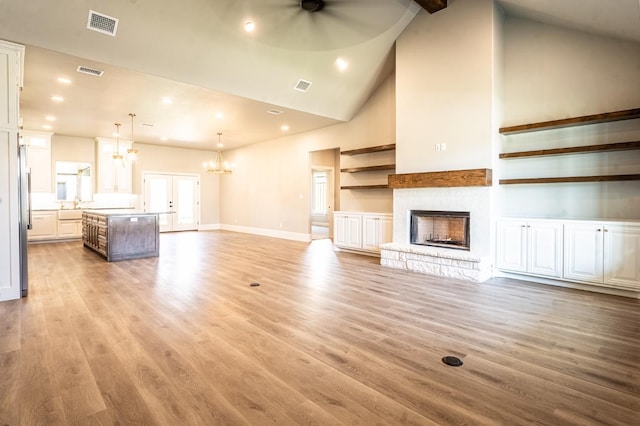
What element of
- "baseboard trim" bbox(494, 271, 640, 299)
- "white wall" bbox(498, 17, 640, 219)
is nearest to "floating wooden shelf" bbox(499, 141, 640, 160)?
"white wall" bbox(498, 17, 640, 219)

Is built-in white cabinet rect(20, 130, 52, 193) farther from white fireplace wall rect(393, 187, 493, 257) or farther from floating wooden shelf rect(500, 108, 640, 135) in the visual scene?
floating wooden shelf rect(500, 108, 640, 135)

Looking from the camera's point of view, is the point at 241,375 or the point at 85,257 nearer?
the point at 241,375

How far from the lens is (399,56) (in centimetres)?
616

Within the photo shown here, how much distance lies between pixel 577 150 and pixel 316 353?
453cm

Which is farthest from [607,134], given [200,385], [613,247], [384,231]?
[200,385]

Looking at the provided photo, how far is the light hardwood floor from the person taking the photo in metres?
1.96

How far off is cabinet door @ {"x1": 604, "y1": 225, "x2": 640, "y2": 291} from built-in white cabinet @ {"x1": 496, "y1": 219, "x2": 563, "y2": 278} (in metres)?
0.49

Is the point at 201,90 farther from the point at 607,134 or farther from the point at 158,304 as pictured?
the point at 607,134

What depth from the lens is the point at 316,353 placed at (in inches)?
105

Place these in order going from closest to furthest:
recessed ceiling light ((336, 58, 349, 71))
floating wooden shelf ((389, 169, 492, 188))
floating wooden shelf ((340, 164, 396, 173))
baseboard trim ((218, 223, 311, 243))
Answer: floating wooden shelf ((389, 169, 492, 188)) → recessed ceiling light ((336, 58, 349, 71)) → floating wooden shelf ((340, 164, 396, 173)) → baseboard trim ((218, 223, 311, 243))

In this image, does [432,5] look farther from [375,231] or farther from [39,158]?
[39,158]

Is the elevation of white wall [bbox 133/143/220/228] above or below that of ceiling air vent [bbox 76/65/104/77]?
below

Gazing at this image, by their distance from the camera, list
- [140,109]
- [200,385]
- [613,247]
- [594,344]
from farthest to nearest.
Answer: [140,109] < [613,247] < [594,344] < [200,385]

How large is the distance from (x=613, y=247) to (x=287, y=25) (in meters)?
5.45
